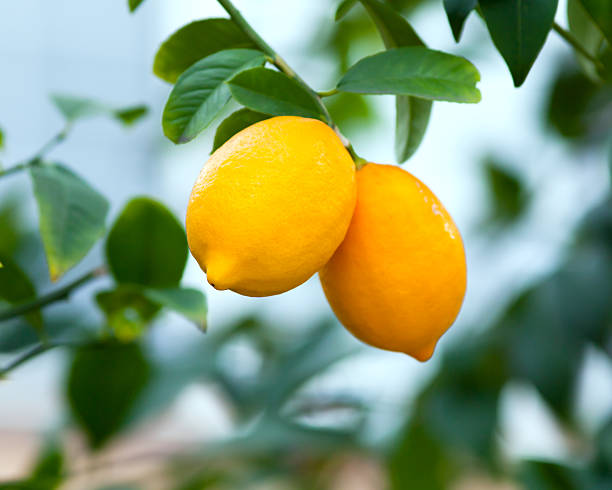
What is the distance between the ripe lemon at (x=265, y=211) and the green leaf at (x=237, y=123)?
0.02 meters

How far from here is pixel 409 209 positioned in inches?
12.1

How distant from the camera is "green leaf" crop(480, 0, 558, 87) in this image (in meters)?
0.28

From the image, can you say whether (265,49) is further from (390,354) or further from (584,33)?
(390,354)

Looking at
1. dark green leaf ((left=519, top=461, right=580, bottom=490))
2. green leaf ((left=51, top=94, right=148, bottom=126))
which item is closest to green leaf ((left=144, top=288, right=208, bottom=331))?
green leaf ((left=51, top=94, right=148, bottom=126))

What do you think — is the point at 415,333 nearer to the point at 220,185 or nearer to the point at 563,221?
the point at 220,185

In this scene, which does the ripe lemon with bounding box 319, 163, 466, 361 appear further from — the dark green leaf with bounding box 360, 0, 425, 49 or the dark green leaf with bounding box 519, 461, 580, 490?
the dark green leaf with bounding box 519, 461, 580, 490

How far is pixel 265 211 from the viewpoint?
0.26m

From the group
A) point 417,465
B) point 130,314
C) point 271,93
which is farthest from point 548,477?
point 271,93

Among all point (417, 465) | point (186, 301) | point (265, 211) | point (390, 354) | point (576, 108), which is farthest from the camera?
point (390, 354)

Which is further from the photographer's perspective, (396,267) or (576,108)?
(576,108)

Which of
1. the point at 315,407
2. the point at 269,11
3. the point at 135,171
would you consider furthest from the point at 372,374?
the point at 135,171

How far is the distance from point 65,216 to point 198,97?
0.35ft

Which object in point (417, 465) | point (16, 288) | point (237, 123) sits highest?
point (237, 123)

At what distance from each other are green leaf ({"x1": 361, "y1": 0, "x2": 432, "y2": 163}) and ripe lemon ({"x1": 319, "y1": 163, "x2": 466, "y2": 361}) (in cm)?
2
